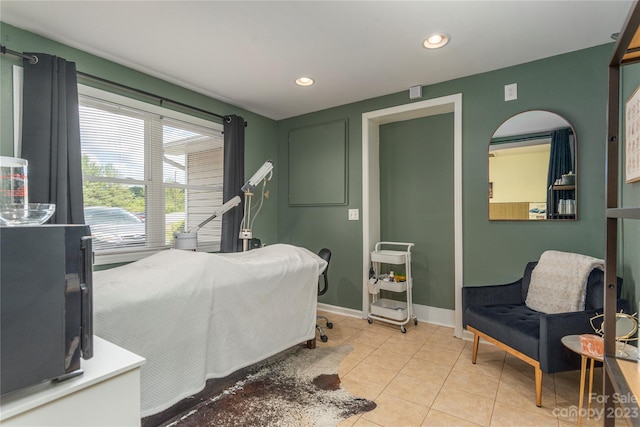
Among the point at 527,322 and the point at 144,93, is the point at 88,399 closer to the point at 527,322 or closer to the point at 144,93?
the point at 527,322

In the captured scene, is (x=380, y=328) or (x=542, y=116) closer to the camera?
(x=542, y=116)

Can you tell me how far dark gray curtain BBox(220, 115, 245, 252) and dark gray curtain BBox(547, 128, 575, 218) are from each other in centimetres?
290

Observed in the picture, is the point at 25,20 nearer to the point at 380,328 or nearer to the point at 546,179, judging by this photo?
the point at 380,328

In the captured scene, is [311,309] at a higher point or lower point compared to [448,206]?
lower

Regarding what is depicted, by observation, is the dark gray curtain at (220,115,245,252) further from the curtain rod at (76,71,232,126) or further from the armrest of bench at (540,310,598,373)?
the armrest of bench at (540,310,598,373)

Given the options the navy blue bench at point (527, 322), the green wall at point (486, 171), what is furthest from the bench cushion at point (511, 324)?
the green wall at point (486, 171)

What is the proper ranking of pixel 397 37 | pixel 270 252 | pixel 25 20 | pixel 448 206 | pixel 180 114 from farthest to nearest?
pixel 448 206 < pixel 180 114 < pixel 270 252 < pixel 397 37 < pixel 25 20

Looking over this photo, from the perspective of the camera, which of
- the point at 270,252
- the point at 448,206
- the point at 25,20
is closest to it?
the point at 25,20

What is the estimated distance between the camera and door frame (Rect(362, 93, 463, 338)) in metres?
2.91

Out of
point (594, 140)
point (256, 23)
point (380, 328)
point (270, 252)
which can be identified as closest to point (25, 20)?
point (256, 23)

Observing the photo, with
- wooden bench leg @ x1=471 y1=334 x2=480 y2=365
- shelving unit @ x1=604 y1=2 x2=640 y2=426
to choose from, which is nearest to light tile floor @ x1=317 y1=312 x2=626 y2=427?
wooden bench leg @ x1=471 y1=334 x2=480 y2=365

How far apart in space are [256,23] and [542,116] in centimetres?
234

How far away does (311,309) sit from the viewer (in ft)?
8.35

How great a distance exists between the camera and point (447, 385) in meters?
2.07
